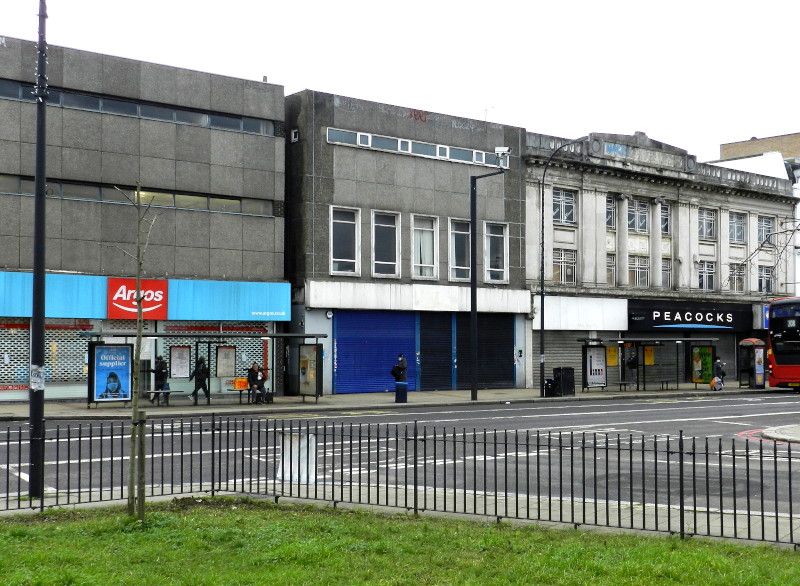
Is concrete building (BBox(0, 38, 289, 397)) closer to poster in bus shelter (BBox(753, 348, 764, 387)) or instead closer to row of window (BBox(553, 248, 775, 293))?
row of window (BBox(553, 248, 775, 293))

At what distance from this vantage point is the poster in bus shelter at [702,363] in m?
49.6

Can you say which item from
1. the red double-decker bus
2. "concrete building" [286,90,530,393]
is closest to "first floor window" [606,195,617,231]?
"concrete building" [286,90,530,393]

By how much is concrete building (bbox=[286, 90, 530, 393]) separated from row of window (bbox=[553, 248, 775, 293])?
11.6ft

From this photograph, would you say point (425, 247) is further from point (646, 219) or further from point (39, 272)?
point (39, 272)

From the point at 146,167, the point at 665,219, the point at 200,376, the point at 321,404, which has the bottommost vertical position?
the point at 321,404

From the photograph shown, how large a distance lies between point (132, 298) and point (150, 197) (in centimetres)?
400

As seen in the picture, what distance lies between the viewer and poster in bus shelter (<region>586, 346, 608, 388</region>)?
4568cm

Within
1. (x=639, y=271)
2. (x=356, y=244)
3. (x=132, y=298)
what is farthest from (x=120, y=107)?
(x=639, y=271)

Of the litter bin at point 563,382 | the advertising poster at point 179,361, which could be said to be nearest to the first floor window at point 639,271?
the litter bin at point 563,382

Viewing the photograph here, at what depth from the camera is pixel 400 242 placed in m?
42.4

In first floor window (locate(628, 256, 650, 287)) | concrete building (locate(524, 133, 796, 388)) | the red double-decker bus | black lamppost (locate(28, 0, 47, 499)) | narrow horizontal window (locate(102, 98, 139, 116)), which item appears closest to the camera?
black lamppost (locate(28, 0, 47, 499))

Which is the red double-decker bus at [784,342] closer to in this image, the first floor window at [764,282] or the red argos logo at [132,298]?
the first floor window at [764,282]

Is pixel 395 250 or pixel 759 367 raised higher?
pixel 395 250

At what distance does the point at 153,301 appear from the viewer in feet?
115
